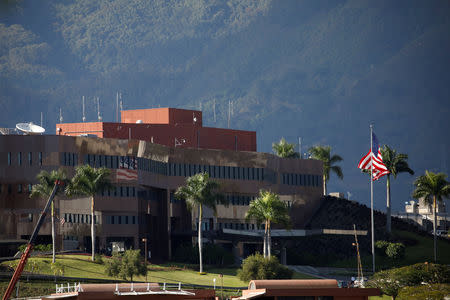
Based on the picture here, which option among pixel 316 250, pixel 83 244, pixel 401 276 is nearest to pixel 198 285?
pixel 401 276

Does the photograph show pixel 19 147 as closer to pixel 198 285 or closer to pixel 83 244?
pixel 83 244

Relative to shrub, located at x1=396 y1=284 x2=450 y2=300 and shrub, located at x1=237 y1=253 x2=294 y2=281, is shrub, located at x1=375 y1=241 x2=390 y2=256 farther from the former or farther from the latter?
shrub, located at x1=396 y1=284 x2=450 y2=300

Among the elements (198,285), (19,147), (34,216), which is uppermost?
(19,147)

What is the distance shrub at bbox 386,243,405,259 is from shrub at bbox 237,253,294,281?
82.8 ft

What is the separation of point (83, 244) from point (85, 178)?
46.0ft

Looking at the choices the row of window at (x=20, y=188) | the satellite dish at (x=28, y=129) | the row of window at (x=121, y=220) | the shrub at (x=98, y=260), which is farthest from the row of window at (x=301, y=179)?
the row of window at (x=20, y=188)

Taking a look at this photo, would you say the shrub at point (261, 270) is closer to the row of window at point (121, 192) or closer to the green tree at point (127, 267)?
the green tree at point (127, 267)

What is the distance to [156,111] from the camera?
Answer: 14775 centimetres

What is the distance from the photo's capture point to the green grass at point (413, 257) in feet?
384

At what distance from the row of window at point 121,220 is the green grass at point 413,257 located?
27787 millimetres

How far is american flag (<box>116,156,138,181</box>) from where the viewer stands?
120 meters

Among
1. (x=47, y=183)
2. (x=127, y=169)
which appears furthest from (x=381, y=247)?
(x=47, y=183)

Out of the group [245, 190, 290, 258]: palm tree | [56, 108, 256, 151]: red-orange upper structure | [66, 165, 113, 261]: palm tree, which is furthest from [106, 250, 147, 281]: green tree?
[56, 108, 256, 151]: red-orange upper structure

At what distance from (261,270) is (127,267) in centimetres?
1424
